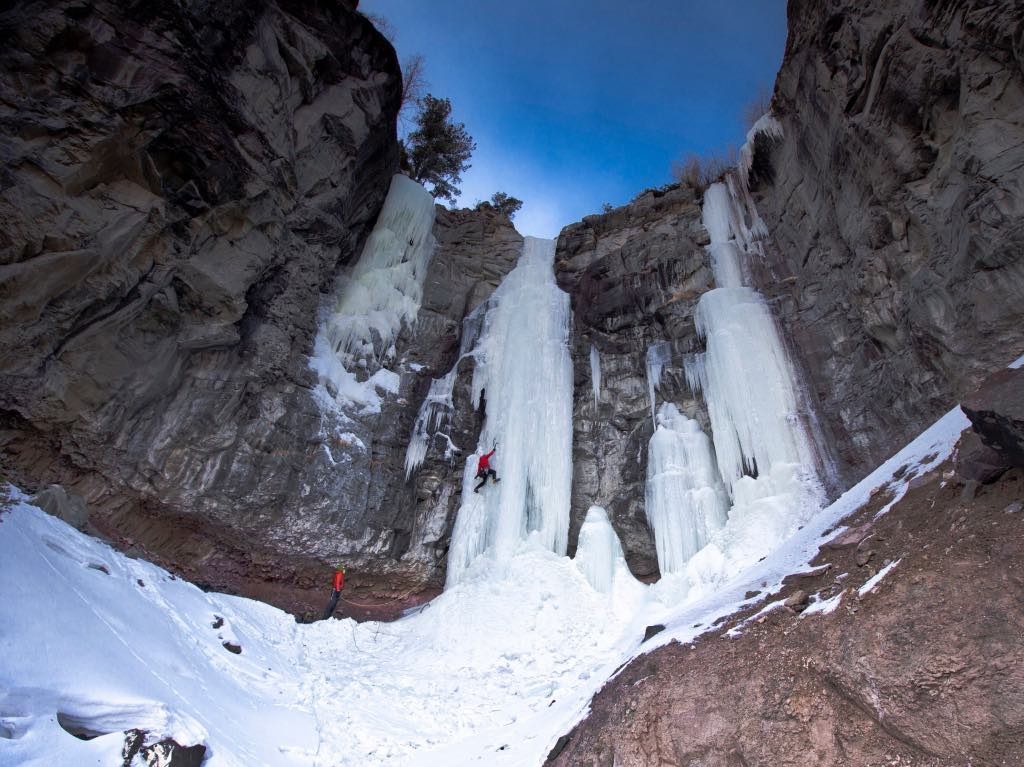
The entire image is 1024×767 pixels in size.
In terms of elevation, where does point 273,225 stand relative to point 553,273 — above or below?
below

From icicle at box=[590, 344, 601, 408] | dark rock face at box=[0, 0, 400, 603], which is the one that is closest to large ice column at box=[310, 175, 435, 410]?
dark rock face at box=[0, 0, 400, 603]

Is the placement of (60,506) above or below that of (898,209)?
below

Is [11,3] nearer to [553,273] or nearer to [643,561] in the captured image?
[553,273]

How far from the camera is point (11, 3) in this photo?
8617 mm

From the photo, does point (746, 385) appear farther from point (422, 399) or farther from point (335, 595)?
point (335, 595)

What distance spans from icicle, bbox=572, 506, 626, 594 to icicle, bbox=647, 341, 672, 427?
9.49ft

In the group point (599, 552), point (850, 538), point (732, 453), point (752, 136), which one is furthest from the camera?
point (752, 136)

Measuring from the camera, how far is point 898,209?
9.57m

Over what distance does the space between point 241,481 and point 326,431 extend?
2216 millimetres

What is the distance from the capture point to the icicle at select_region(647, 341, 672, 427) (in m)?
13.6

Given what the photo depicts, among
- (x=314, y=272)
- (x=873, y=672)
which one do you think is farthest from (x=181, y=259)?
(x=873, y=672)

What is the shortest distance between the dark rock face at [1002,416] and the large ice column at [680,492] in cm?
792

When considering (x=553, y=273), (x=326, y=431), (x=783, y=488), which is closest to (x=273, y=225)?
(x=326, y=431)

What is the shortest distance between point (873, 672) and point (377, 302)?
14424 millimetres
